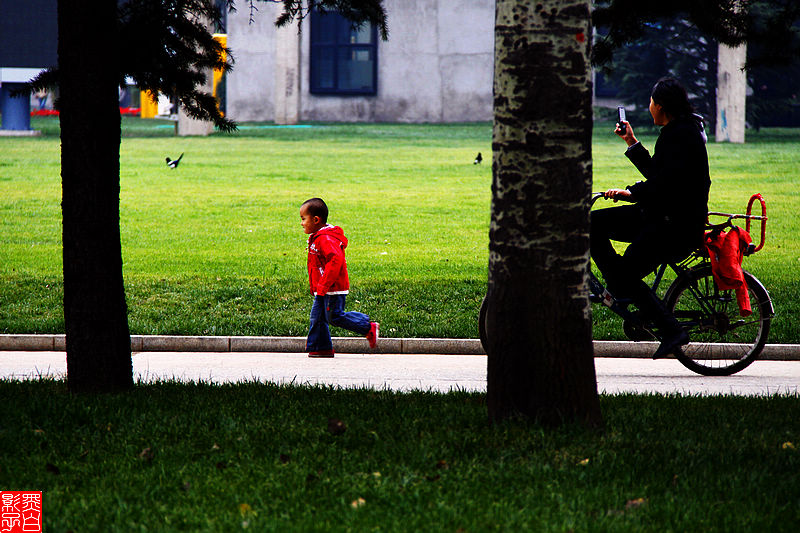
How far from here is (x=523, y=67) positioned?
16.6ft

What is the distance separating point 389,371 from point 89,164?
3306 mm

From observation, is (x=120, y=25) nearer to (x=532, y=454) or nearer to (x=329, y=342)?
(x=329, y=342)

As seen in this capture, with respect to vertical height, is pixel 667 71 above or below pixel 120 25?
above

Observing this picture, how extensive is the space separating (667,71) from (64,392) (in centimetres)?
3884

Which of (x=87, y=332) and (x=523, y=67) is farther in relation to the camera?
(x=87, y=332)

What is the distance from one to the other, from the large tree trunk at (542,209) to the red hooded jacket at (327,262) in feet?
12.3

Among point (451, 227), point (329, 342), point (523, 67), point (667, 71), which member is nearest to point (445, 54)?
point (667, 71)

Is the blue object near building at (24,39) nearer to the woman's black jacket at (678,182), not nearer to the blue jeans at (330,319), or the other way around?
the blue jeans at (330,319)

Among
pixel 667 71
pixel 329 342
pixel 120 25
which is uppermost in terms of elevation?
pixel 667 71

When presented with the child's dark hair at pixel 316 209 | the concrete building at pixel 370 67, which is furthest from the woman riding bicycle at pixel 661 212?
the concrete building at pixel 370 67

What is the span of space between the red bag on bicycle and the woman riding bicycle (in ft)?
1.06

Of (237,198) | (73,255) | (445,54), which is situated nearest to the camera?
(73,255)

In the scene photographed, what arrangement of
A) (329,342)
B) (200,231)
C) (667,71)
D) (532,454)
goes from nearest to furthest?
(532,454), (329,342), (200,231), (667,71)

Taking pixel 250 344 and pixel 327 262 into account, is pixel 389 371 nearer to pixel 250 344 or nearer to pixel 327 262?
pixel 327 262
